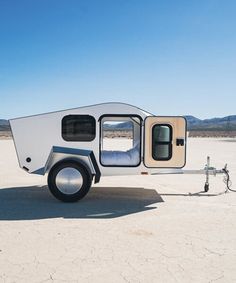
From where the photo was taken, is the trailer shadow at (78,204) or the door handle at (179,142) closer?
the trailer shadow at (78,204)

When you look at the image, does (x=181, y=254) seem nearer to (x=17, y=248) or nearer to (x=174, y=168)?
(x=17, y=248)

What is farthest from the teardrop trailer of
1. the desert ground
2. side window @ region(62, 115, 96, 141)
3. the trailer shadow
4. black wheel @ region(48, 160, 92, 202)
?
the desert ground

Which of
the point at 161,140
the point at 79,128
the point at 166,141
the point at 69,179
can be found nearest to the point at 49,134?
the point at 79,128

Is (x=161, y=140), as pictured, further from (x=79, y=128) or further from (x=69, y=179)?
(x=69, y=179)

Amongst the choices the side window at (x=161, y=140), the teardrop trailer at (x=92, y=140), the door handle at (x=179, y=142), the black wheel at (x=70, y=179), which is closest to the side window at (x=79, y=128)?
the teardrop trailer at (x=92, y=140)

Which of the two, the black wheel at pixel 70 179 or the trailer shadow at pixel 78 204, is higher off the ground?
the black wheel at pixel 70 179

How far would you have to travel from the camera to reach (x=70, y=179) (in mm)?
8336

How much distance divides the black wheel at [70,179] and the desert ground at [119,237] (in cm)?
24

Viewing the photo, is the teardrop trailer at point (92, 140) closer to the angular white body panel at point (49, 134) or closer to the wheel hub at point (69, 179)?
the angular white body panel at point (49, 134)

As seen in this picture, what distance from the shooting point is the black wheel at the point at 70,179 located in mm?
8312

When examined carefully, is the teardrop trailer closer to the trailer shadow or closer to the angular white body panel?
the angular white body panel

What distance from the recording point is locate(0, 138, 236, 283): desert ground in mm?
4492

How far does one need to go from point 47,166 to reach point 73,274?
4.52m

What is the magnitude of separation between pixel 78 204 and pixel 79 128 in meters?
1.76
